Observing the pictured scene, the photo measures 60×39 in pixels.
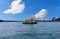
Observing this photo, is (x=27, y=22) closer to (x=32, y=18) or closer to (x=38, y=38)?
(x=32, y=18)

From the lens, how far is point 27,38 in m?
22.3

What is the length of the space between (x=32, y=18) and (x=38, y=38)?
53.9 metres

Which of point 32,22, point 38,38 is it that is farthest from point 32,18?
point 38,38

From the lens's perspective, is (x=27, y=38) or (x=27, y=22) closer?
(x=27, y=38)

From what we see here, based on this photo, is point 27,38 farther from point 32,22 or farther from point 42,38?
point 32,22

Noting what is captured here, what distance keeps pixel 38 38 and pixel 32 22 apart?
5307cm

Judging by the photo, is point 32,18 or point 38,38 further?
point 32,18

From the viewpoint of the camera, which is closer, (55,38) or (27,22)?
(55,38)

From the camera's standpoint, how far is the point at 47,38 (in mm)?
22344

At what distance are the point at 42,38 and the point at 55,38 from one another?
1.53m

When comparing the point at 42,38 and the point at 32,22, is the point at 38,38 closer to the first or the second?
the point at 42,38

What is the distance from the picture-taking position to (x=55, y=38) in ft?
73.0

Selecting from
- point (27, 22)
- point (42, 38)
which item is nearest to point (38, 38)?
point (42, 38)

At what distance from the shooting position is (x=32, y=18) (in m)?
76.7
